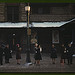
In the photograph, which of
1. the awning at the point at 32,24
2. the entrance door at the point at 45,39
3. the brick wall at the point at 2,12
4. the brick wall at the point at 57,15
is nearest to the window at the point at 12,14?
the brick wall at the point at 57,15

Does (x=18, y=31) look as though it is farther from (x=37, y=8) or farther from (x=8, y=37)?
(x=37, y=8)

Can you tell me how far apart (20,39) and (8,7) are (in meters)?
5.29

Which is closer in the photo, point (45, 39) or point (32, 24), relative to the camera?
point (32, 24)

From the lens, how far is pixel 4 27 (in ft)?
69.8

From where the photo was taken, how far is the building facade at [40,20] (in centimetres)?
2306

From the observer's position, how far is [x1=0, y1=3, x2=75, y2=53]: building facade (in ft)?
75.7

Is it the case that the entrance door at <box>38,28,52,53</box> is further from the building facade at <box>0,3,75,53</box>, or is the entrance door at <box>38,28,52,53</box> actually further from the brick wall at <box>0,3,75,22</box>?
the brick wall at <box>0,3,75,22</box>

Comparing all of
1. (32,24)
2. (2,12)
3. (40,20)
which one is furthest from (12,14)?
(40,20)

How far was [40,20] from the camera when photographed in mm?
23625

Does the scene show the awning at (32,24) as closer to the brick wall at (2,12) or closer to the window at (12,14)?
the brick wall at (2,12)

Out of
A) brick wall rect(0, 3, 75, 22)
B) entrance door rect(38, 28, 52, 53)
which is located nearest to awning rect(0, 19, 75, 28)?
brick wall rect(0, 3, 75, 22)

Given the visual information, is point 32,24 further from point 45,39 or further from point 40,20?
point 45,39

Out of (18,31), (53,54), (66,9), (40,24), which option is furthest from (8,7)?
(53,54)

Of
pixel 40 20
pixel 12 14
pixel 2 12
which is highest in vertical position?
pixel 2 12
